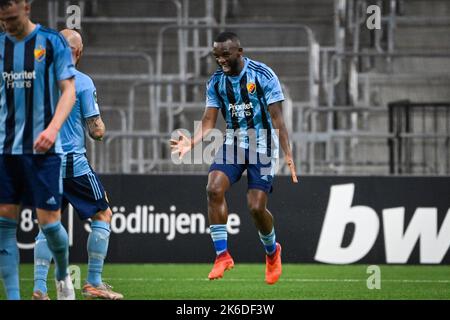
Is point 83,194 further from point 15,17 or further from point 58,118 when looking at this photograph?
point 15,17

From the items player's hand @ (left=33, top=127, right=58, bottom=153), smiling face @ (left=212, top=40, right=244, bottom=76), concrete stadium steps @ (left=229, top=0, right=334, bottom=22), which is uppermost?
concrete stadium steps @ (left=229, top=0, right=334, bottom=22)

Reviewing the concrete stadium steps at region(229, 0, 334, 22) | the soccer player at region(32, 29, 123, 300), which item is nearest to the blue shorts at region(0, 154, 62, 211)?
the soccer player at region(32, 29, 123, 300)

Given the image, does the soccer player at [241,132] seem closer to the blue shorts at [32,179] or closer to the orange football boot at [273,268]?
the orange football boot at [273,268]

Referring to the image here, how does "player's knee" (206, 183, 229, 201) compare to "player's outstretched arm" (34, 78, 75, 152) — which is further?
"player's knee" (206, 183, 229, 201)

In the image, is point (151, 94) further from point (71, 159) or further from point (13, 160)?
point (13, 160)

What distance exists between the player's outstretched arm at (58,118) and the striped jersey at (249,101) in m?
2.75

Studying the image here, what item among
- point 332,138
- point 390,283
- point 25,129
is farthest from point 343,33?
point 25,129

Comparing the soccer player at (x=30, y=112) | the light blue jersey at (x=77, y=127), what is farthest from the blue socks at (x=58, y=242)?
the light blue jersey at (x=77, y=127)

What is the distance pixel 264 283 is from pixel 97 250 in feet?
9.08

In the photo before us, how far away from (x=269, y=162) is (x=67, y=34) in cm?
232

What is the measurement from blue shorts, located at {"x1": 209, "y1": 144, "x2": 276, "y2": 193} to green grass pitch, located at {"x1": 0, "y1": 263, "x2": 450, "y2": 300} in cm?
109

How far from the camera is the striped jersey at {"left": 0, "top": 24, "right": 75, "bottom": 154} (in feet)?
24.2

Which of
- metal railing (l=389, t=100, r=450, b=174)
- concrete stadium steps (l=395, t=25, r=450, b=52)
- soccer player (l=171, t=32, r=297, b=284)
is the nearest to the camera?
soccer player (l=171, t=32, r=297, b=284)

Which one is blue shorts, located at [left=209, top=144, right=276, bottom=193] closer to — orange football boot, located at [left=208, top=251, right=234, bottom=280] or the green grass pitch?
orange football boot, located at [left=208, top=251, right=234, bottom=280]
